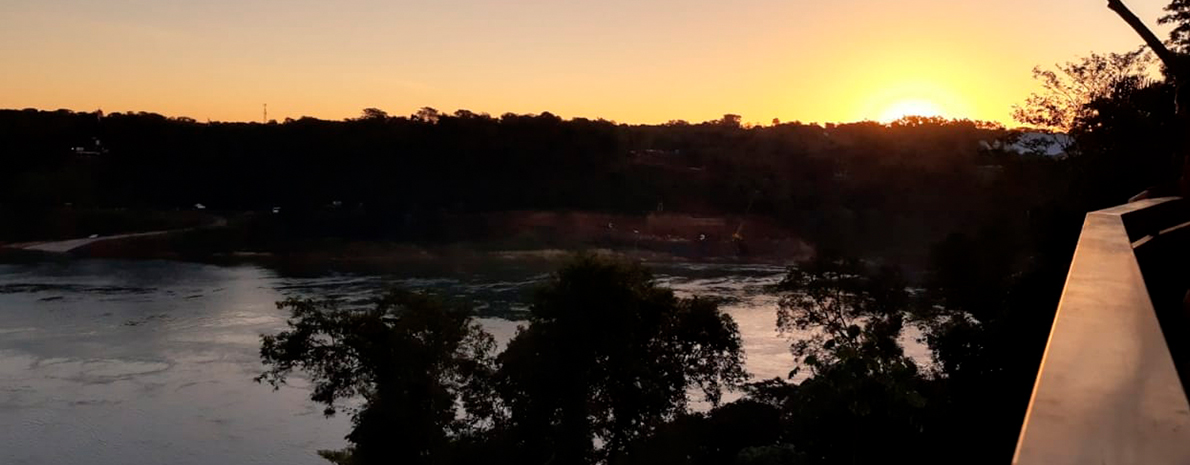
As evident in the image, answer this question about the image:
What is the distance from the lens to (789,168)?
61188mm

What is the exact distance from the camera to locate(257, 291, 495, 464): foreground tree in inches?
635

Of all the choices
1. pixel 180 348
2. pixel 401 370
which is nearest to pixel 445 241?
pixel 180 348

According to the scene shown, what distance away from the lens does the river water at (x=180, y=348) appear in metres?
19.9

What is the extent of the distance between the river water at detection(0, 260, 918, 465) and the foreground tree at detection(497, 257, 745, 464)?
20.1 feet

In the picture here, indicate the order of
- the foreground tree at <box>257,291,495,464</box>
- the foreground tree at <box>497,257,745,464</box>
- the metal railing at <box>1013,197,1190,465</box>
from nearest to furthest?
1. the metal railing at <box>1013,197,1190,465</box>
2. the foreground tree at <box>497,257,745,464</box>
3. the foreground tree at <box>257,291,495,464</box>

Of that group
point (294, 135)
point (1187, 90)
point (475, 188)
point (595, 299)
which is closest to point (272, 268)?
point (475, 188)

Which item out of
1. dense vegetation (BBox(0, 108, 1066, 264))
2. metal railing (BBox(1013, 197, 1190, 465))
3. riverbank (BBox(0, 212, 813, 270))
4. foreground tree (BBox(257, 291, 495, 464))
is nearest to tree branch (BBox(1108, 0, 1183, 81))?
metal railing (BBox(1013, 197, 1190, 465))

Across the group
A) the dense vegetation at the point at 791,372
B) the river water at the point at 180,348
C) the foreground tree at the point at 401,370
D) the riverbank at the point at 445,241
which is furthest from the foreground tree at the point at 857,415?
the riverbank at the point at 445,241

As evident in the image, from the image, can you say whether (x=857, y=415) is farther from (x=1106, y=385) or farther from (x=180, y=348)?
(x=180, y=348)

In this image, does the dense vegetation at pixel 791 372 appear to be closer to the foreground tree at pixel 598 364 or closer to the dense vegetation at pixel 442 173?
the foreground tree at pixel 598 364

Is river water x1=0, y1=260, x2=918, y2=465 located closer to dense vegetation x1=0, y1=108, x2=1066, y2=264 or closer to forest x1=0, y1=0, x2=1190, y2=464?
forest x1=0, y1=0, x2=1190, y2=464

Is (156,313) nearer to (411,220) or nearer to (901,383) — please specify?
(411,220)

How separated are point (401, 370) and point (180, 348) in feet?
46.3

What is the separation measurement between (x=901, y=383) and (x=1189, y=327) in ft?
39.1
